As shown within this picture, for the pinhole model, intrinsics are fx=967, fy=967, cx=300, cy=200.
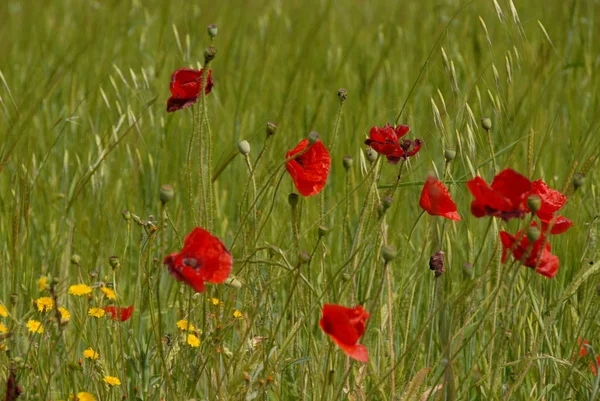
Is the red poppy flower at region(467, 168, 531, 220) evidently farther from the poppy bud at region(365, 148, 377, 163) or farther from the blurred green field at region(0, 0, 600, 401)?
the poppy bud at region(365, 148, 377, 163)

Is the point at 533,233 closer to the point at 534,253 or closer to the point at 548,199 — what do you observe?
the point at 534,253

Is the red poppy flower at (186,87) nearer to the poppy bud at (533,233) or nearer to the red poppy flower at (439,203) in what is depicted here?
the red poppy flower at (439,203)

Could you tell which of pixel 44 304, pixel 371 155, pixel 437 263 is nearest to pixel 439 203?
pixel 437 263

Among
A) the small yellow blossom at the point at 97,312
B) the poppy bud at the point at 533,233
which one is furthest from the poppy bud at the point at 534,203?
the small yellow blossom at the point at 97,312

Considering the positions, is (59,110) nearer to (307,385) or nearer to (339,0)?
(307,385)

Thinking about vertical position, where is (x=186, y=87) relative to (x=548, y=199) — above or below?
above

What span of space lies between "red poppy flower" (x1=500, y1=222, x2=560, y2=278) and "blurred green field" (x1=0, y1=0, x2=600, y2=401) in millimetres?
50

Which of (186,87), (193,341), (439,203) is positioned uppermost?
(186,87)

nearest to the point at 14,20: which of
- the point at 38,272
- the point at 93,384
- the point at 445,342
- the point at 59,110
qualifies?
the point at 59,110

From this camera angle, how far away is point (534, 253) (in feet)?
4.13

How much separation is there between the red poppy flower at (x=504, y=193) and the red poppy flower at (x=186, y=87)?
456mm

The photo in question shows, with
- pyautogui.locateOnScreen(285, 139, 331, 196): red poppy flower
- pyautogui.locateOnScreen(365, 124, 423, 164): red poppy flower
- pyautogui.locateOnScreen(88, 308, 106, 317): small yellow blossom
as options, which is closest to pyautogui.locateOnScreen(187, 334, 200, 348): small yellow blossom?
A: pyautogui.locateOnScreen(88, 308, 106, 317): small yellow blossom

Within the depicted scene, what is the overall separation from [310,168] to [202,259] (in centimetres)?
28

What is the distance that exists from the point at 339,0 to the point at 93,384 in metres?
3.84
